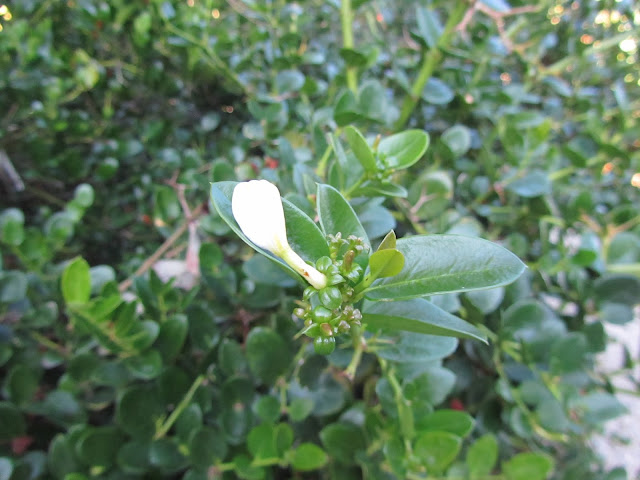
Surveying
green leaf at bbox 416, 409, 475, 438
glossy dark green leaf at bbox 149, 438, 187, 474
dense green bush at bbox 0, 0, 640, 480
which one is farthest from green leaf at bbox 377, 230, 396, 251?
glossy dark green leaf at bbox 149, 438, 187, 474

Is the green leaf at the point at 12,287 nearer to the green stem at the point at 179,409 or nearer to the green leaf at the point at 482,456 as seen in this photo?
the green stem at the point at 179,409

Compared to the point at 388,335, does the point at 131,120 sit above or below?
below

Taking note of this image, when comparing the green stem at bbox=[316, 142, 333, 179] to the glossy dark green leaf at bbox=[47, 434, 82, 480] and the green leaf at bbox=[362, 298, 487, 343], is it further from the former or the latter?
the glossy dark green leaf at bbox=[47, 434, 82, 480]

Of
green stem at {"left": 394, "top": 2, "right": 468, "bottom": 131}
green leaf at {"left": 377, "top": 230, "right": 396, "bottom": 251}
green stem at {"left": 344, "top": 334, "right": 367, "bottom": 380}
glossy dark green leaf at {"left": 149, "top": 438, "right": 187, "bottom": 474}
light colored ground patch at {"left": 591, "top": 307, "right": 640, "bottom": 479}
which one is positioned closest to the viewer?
green leaf at {"left": 377, "top": 230, "right": 396, "bottom": 251}

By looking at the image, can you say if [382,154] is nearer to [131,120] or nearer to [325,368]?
[325,368]

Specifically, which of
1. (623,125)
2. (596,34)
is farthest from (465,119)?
(596,34)

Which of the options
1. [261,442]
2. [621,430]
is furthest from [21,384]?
A: [621,430]
